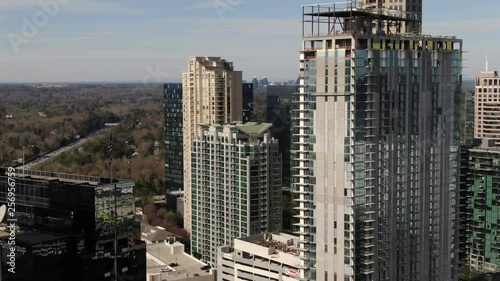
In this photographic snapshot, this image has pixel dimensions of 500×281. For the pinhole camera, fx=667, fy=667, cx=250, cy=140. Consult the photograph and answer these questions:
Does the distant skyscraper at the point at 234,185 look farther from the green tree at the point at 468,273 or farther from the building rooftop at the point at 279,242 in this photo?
the green tree at the point at 468,273

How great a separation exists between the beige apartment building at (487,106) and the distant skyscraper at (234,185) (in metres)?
12.3

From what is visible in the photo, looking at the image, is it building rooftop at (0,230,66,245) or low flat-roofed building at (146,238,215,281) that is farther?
low flat-roofed building at (146,238,215,281)

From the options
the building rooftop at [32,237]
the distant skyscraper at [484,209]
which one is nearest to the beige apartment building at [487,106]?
the distant skyscraper at [484,209]

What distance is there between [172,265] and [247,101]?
1311cm

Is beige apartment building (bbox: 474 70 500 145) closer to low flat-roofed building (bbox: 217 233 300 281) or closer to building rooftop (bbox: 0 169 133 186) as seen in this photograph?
low flat-roofed building (bbox: 217 233 300 281)

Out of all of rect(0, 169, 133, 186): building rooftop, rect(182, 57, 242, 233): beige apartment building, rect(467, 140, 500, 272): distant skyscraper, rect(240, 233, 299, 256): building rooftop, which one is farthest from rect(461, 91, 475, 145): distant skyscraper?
Answer: rect(0, 169, 133, 186): building rooftop

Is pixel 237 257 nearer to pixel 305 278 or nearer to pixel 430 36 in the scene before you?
pixel 305 278

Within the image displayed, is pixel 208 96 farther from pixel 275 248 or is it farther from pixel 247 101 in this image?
pixel 275 248

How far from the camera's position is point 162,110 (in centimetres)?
3353

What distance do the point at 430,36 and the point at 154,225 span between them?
15.9 meters

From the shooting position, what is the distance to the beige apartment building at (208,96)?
26.9m

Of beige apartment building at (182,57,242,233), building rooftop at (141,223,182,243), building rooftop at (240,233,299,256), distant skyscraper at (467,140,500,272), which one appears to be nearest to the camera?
building rooftop at (240,233,299,256)

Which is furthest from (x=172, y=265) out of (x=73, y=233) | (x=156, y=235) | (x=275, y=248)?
(x=73, y=233)

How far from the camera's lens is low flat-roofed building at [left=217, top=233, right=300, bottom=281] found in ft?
49.1
